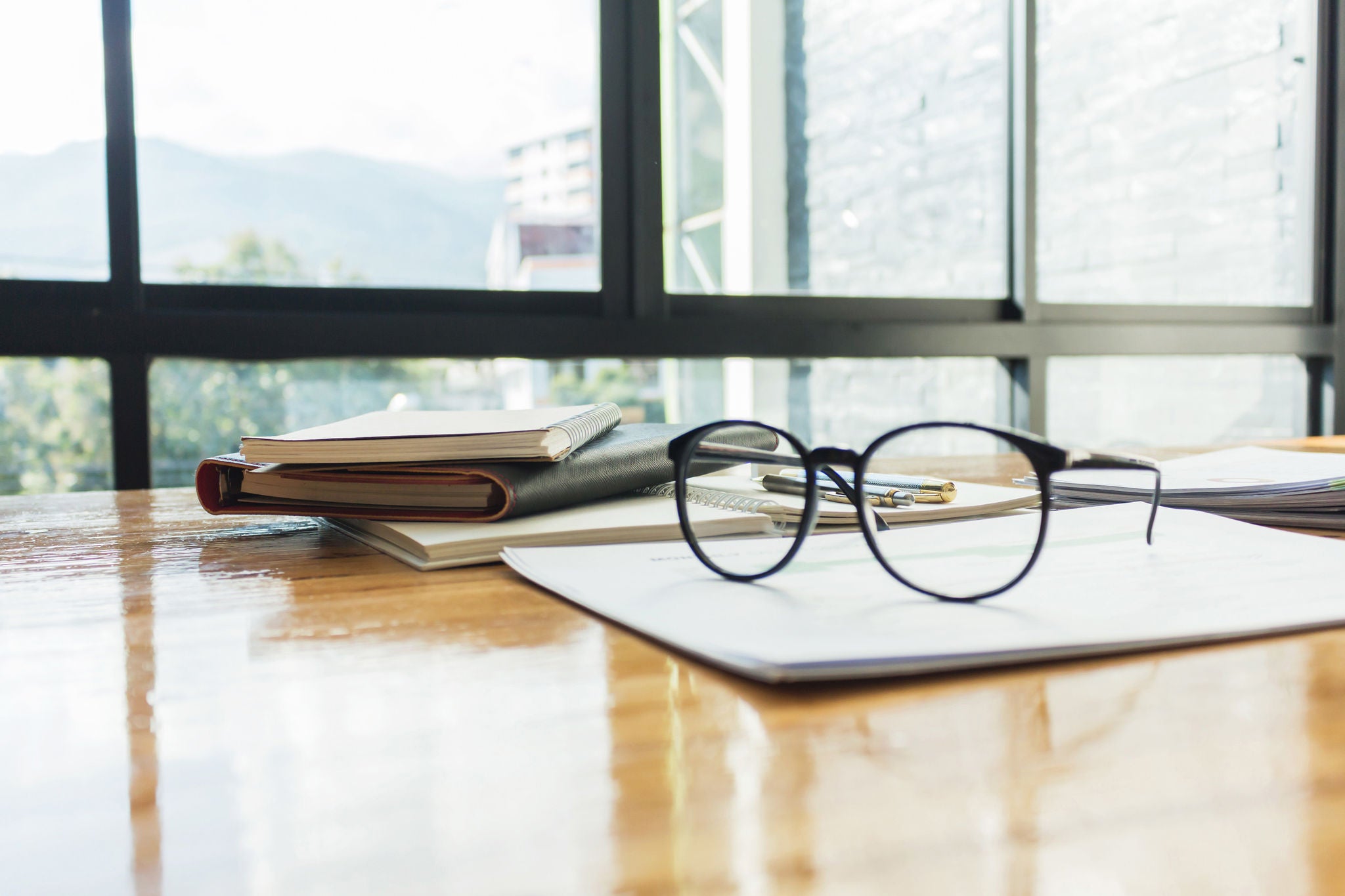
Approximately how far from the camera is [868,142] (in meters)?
2.27

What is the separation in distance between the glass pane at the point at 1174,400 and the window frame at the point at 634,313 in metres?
0.07

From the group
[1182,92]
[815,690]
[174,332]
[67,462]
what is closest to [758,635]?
[815,690]

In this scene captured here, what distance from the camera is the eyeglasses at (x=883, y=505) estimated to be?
0.43 meters

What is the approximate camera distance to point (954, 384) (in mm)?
2244

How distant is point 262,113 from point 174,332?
478 millimetres

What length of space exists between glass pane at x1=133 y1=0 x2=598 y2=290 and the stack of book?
1.23 meters

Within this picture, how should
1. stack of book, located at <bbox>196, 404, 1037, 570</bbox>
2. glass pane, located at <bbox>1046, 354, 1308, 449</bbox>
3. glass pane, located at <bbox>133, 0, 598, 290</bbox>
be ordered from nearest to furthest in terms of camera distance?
stack of book, located at <bbox>196, 404, 1037, 570</bbox> → glass pane, located at <bbox>133, 0, 598, 290</bbox> → glass pane, located at <bbox>1046, 354, 1308, 449</bbox>

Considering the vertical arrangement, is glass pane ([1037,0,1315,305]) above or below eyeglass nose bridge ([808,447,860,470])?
above

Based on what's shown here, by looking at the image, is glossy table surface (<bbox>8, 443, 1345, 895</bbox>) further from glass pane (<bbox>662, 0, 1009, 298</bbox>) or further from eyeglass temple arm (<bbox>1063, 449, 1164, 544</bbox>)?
glass pane (<bbox>662, 0, 1009, 298</bbox>)

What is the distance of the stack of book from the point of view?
55 centimetres

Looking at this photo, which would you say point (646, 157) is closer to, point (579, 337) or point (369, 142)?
point (579, 337)

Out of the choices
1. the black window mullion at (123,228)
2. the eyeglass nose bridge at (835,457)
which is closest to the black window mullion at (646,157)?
the black window mullion at (123,228)

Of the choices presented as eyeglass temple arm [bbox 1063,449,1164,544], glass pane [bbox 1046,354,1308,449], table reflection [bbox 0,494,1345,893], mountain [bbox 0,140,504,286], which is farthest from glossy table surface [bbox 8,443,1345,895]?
glass pane [bbox 1046,354,1308,449]

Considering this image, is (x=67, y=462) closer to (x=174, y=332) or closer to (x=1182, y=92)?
(x=174, y=332)
